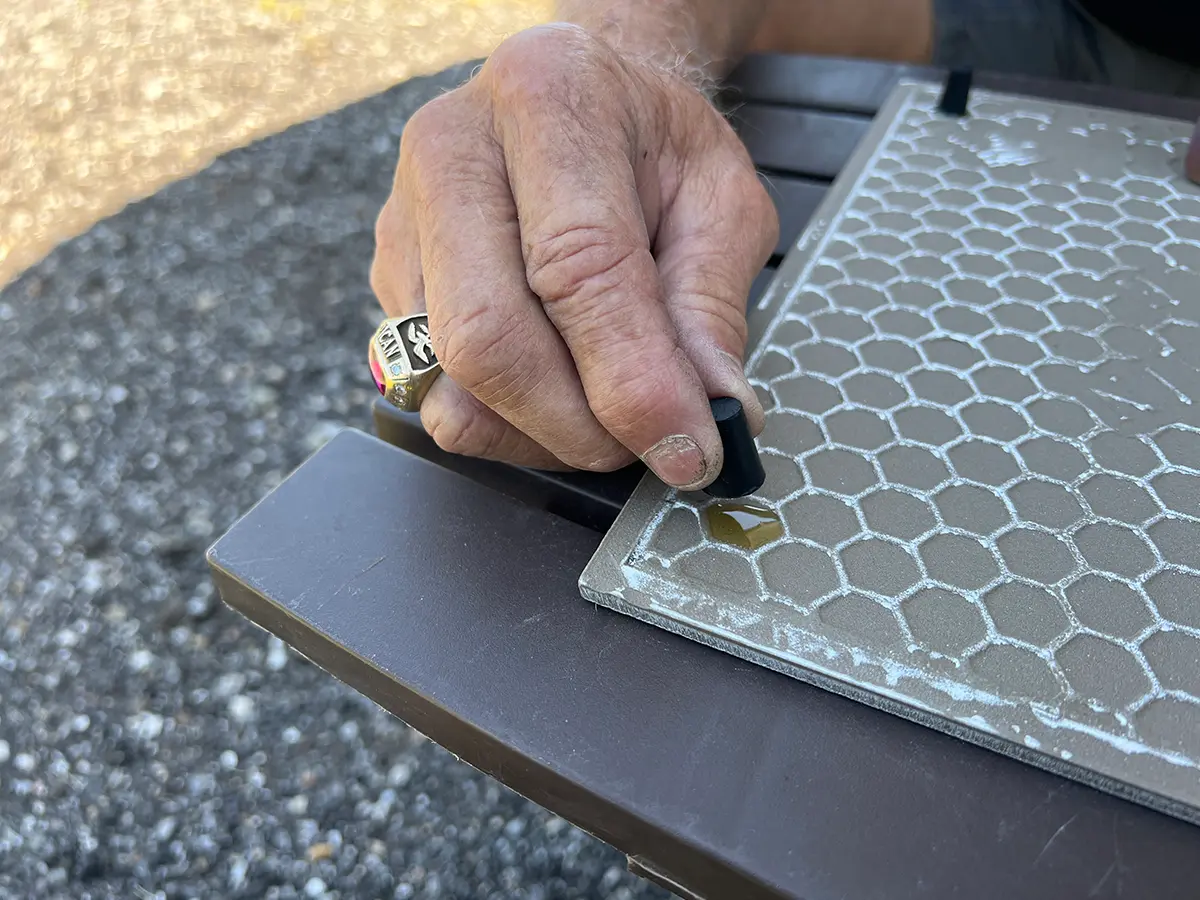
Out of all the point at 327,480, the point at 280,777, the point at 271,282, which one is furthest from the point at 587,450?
the point at 271,282

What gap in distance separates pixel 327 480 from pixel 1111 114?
35.1 inches

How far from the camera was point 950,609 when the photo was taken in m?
0.57

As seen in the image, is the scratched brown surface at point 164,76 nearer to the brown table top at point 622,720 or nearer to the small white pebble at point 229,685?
the small white pebble at point 229,685

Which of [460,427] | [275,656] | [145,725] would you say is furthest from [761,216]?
[145,725]

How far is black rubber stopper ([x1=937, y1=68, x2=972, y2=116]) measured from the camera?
Answer: 101cm

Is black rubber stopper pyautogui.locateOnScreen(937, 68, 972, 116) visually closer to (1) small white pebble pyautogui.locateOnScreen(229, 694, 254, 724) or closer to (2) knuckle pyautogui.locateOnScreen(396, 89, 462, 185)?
(2) knuckle pyautogui.locateOnScreen(396, 89, 462, 185)

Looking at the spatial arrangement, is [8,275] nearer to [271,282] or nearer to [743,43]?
[271,282]

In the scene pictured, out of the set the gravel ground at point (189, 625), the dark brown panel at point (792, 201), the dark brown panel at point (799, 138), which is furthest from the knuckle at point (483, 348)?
the gravel ground at point (189, 625)

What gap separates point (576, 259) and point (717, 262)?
0.51 feet

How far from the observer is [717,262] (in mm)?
750

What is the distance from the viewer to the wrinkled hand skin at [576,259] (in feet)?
2.11

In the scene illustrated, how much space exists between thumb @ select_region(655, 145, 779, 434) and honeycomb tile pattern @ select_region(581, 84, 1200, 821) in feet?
0.17

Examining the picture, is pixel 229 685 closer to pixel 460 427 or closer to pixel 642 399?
pixel 460 427

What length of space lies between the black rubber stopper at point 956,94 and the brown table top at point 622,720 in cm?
60
